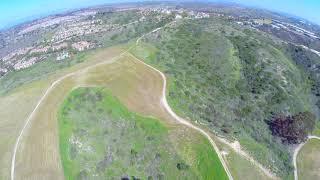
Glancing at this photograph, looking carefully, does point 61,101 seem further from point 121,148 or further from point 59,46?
point 59,46

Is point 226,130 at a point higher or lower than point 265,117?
higher

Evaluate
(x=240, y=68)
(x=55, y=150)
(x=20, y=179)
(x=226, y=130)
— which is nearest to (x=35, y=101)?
(x=55, y=150)

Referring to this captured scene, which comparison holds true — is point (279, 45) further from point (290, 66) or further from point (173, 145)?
point (173, 145)

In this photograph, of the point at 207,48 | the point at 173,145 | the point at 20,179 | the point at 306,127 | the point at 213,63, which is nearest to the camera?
the point at 20,179

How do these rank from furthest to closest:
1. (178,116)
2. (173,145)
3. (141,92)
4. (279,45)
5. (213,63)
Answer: (279,45)
(213,63)
(141,92)
(178,116)
(173,145)

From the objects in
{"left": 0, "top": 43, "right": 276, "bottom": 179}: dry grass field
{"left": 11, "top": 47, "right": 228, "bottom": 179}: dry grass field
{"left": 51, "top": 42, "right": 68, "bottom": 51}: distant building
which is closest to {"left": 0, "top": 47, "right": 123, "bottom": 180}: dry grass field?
{"left": 0, "top": 43, "right": 276, "bottom": 179}: dry grass field

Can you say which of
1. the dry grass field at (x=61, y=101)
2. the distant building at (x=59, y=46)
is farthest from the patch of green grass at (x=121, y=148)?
the distant building at (x=59, y=46)

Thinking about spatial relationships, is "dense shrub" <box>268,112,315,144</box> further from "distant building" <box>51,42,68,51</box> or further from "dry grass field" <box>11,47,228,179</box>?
"distant building" <box>51,42,68,51</box>

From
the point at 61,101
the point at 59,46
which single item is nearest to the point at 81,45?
the point at 59,46

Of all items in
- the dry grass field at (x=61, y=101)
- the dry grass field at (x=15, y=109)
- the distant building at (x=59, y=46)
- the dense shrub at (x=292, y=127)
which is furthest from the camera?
the distant building at (x=59, y=46)

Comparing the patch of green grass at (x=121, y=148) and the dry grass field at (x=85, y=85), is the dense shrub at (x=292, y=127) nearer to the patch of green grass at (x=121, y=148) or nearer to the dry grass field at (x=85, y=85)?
the patch of green grass at (x=121, y=148)
